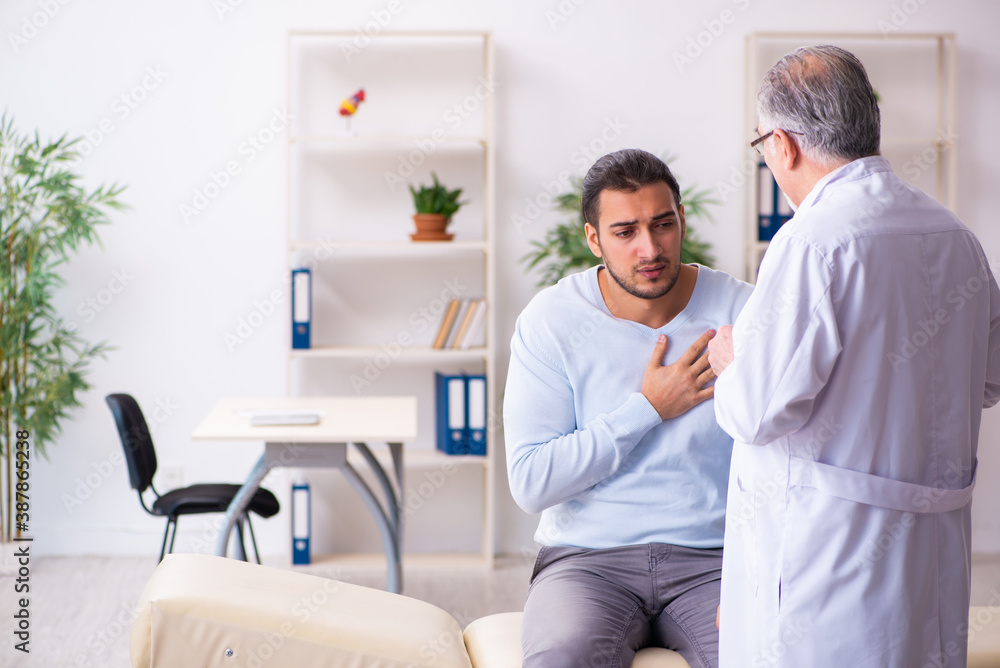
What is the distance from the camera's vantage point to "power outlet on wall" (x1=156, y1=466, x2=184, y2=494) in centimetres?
394

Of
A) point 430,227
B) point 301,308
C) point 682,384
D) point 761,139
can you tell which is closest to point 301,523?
point 301,308

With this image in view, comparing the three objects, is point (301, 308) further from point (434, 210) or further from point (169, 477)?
point (169, 477)

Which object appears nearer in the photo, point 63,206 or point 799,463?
point 799,463

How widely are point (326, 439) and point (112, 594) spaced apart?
1325mm

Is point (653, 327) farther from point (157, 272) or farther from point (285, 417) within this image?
point (157, 272)

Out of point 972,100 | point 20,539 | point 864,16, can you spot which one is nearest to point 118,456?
point 20,539

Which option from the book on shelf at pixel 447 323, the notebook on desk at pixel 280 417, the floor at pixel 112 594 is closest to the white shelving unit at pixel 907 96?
the book on shelf at pixel 447 323

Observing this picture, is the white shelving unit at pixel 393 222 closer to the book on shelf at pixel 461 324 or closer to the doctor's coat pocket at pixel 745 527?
the book on shelf at pixel 461 324

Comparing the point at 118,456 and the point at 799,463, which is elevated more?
the point at 799,463

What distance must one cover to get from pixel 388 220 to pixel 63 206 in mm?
1345

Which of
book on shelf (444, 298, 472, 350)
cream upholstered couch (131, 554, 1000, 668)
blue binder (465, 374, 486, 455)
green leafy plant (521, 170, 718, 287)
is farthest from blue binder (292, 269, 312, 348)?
cream upholstered couch (131, 554, 1000, 668)

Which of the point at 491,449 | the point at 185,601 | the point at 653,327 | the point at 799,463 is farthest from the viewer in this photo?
the point at 491,449

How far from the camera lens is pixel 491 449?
378 cm

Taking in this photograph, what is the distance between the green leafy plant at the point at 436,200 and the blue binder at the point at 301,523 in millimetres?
1286
